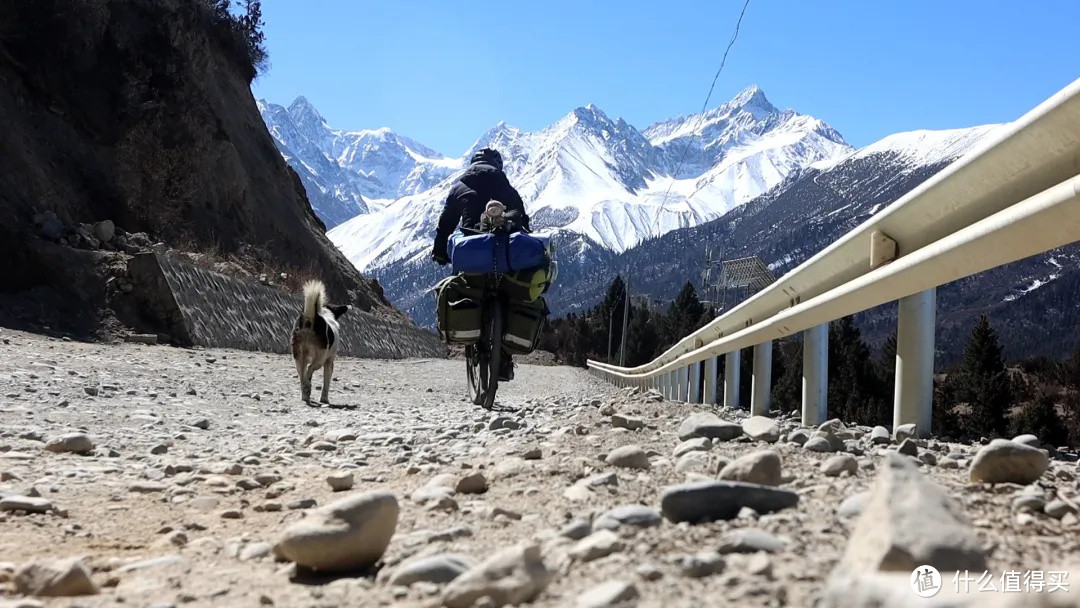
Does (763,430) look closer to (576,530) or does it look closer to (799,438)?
(799,438)

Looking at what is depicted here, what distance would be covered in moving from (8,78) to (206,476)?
69.6 ft

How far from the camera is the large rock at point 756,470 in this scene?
8.64ft

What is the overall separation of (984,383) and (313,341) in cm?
3134

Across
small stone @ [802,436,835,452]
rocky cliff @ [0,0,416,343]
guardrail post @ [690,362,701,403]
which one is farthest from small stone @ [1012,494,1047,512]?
rocky cliff @ [0,0,416,343]

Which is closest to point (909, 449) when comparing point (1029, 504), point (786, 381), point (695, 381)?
point (1029, 504)

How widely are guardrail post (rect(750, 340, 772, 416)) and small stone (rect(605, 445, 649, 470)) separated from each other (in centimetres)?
303

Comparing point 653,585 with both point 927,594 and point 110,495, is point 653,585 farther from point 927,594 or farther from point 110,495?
point 110,495

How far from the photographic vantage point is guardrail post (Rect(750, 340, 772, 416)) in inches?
248

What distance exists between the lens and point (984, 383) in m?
34.2

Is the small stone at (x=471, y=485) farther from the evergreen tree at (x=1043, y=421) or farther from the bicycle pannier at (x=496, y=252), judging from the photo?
the evergreen tree at (x=1043, y=421)

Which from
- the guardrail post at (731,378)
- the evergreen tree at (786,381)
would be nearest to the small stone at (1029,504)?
the guardrail post at (731,378)

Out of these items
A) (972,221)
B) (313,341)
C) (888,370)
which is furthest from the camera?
(888,370)

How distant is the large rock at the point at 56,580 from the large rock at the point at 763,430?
283 centimetres

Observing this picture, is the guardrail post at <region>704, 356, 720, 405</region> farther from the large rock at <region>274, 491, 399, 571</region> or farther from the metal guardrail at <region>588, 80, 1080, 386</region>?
the large rock at <region>274, 491, 399, 571</region>
